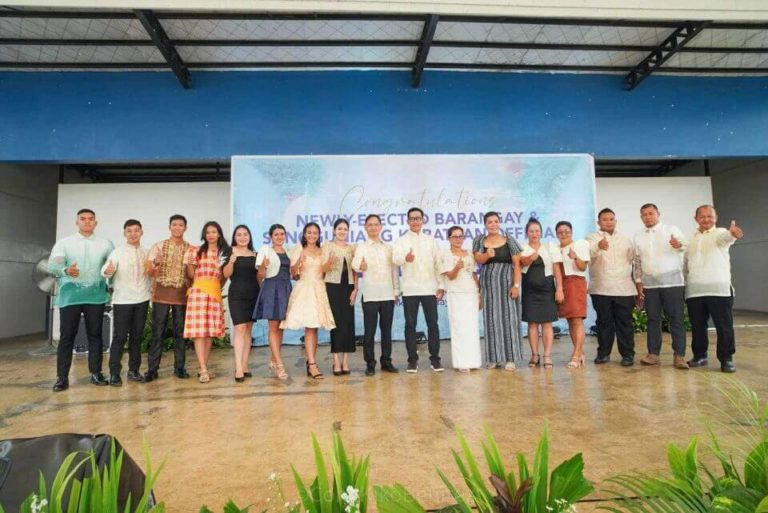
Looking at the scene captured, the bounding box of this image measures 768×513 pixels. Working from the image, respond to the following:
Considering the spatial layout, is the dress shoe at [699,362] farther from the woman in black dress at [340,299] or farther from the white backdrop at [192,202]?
the white backdrop at [192,202]

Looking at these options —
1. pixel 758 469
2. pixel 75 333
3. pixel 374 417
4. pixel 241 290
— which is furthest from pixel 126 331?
pixel 758 469

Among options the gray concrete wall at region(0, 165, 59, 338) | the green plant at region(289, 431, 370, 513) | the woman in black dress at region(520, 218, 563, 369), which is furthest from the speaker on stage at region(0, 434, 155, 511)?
the gray concrete wall at region(0, 165, 59, 338)

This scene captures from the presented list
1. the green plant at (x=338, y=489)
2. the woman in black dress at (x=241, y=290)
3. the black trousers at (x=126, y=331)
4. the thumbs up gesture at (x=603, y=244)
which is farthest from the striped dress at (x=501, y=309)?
the green plant at (x=338, y=489)

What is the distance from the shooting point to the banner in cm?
589

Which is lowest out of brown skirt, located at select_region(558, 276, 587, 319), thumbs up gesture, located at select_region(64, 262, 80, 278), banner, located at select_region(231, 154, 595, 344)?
brown skirt, located at select_region(558, 276, 587, 319)

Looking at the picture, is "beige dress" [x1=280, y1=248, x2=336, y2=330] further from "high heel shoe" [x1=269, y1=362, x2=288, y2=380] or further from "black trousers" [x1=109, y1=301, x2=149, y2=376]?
"black trousers" [x1=109, y1=301, x2=149, y2=376]

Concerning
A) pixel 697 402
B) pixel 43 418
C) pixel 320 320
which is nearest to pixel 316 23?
pixel 320 320

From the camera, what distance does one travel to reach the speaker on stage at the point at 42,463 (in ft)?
3.22

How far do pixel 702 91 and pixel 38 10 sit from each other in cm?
824

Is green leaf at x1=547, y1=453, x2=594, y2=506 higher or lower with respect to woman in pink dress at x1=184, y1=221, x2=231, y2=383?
lower

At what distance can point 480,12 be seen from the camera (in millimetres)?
4070

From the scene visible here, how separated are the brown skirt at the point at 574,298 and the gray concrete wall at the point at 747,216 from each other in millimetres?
7370

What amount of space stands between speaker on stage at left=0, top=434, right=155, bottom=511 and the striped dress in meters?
3.14

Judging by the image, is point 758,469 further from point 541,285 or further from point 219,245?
point 219,245
